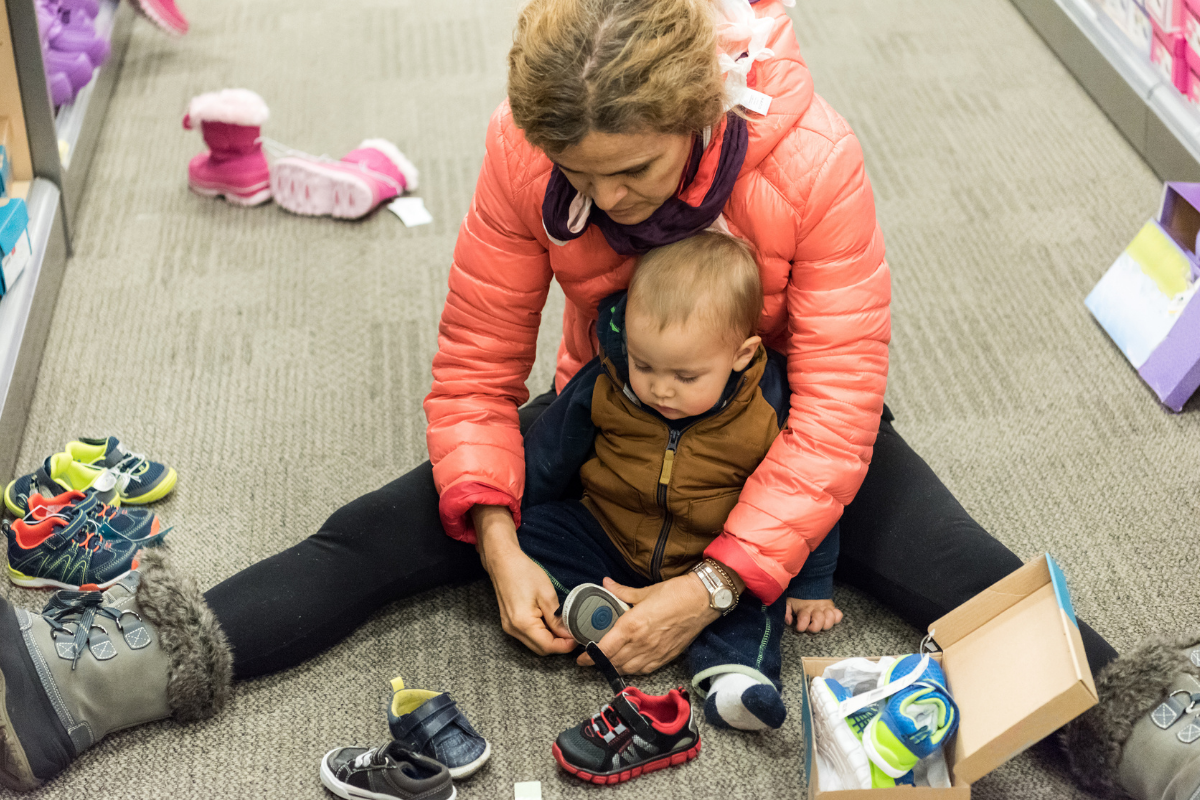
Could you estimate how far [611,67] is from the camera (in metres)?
0.97

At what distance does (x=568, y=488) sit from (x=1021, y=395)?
0.77 meters

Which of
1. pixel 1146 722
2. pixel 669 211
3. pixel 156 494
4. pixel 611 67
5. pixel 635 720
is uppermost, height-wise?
pixel 611 67

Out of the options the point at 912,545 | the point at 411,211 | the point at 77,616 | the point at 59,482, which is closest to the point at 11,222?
the point at 59,482

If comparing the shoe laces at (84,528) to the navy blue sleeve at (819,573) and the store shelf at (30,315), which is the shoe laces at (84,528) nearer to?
the store shelf at (30,315)

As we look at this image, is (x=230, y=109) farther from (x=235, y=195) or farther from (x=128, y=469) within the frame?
(x=128, y=469)

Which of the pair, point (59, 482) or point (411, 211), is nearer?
point (59, 482)

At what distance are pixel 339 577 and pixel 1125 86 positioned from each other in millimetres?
1863

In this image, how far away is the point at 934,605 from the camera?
1.27m

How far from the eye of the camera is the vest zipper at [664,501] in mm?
1250

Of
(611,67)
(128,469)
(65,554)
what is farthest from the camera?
(128,469)

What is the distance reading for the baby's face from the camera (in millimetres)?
1150

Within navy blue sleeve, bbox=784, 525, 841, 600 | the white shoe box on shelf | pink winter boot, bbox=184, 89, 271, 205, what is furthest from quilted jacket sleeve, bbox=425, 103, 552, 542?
the white shoe box on shelf

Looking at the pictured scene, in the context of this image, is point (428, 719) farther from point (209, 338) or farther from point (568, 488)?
point (209, 338)

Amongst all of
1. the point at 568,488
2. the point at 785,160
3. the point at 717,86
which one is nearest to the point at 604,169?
the point at 717,86
